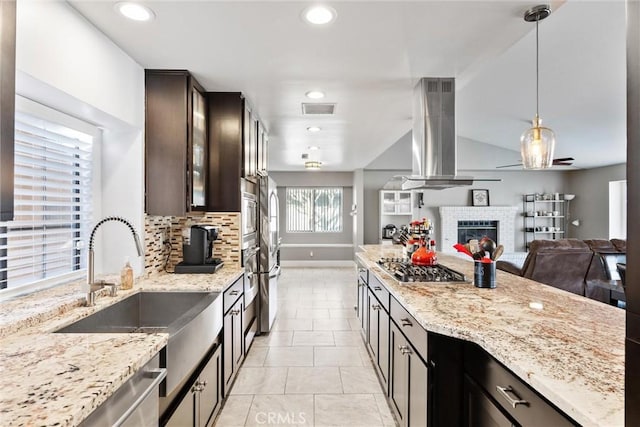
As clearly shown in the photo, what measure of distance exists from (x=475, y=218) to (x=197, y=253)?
7.46m

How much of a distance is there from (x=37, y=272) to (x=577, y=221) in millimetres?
10396

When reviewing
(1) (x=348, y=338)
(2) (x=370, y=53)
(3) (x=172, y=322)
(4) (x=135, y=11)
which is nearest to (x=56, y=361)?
(3) (x=172, y=322)

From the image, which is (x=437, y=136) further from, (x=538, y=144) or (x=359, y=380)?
(x=359, y=380)

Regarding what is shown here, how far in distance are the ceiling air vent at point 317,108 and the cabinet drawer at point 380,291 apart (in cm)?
174

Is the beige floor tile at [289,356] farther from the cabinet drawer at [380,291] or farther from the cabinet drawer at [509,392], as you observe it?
the cabinet drawer at [509,392]

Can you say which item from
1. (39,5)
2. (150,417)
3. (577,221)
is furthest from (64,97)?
(577,221)

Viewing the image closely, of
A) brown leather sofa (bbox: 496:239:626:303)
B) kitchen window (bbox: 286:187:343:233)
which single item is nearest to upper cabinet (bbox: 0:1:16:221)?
brown leather sofa (bbox: 496:239:626:303)

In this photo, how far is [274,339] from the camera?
3.71 m

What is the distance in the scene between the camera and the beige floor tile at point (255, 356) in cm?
310

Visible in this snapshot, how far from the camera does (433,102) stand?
109 inches

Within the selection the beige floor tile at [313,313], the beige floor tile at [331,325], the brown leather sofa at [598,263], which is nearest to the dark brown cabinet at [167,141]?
the beige floor tile at [331,325]

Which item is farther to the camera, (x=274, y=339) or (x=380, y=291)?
(x=274, y=339)

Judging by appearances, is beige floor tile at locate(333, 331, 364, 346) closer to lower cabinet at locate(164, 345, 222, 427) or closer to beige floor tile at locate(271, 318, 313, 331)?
beige floor tile at locate(271, 318, 313, 331)

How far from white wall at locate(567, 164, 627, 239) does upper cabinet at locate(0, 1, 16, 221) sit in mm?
9793
